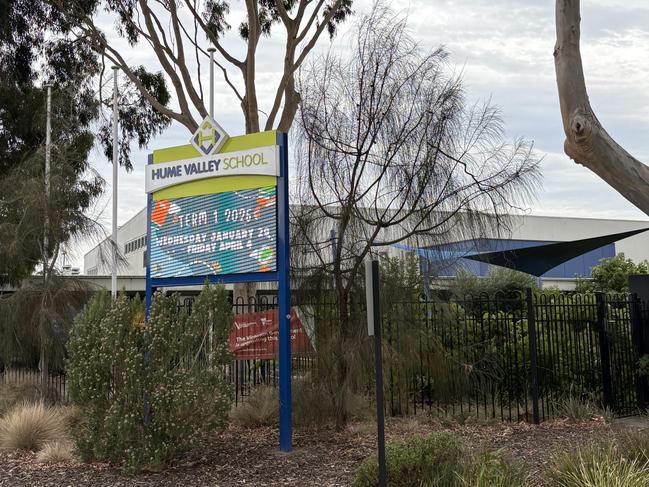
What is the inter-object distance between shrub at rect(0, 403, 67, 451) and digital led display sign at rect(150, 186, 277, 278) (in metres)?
2.46

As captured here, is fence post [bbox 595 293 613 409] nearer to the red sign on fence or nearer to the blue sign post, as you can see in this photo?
the red sign on fence

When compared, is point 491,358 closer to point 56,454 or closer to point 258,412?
point 258,412

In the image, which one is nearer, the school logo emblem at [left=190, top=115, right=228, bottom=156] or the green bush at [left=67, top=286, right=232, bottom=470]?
the green bush at [left=67, top=286, right=232, bottom=470]

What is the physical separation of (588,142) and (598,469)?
9.18 ft

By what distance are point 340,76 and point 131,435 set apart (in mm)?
5649

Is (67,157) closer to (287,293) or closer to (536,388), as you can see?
(287,293)

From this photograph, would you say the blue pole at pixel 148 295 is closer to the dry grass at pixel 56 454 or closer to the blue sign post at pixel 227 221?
the blue sign post at pixel 227 221

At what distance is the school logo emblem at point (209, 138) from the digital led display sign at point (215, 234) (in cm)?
65

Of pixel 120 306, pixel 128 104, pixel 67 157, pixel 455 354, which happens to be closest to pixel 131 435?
pixel 120 306

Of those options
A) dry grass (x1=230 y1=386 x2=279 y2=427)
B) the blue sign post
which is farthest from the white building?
the blue sign post

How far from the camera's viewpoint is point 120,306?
352 inches

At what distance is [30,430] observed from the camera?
10.1 m

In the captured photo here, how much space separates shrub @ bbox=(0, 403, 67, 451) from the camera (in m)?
10.0

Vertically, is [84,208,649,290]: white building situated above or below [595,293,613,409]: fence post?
above
